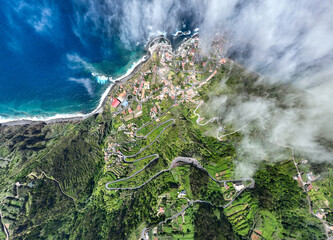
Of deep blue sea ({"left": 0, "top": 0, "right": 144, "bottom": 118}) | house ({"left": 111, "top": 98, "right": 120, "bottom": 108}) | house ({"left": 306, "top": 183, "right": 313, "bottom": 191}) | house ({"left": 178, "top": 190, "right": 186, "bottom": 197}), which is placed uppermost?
deep blue sea ({"left": 0, "top": 0, "right": 144, "bottom": 118})

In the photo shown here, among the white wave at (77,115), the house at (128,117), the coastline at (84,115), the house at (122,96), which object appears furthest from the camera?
the white wave at (77,115)

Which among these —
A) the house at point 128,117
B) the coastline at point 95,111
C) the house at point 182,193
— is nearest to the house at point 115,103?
the coastline at point 95,111

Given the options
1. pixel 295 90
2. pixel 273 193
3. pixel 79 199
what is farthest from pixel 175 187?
pixel 295 90

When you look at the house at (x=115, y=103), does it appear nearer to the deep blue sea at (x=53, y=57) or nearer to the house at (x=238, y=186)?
the deep blue sea at (x=53, y=57)

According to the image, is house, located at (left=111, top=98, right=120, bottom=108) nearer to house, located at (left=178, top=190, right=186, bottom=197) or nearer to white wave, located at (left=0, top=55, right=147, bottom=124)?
white wave, located at (left=0, top=55, right=147, bottom=124)

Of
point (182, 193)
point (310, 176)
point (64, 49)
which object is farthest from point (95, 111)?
point (310, 176)

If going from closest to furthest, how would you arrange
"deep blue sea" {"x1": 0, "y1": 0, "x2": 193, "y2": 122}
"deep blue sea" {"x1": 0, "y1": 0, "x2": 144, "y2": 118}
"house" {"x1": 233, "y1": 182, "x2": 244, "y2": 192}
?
1. "house" {"x1": 233, "y1": 182, "x2": 244, "y2": 192}
2. "deep blue sea" {"x1": 0, "y1": 0, "x2": 193, "y2": 122}
3. "deep blue sea" {"x1": 0, "y1": 0, "x2": 144, "y2": 118}

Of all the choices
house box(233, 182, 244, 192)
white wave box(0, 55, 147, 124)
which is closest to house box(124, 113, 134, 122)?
white wave box(0, 55, 147, 124)

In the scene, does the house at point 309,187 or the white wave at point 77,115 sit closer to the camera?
the house at point 309,187
